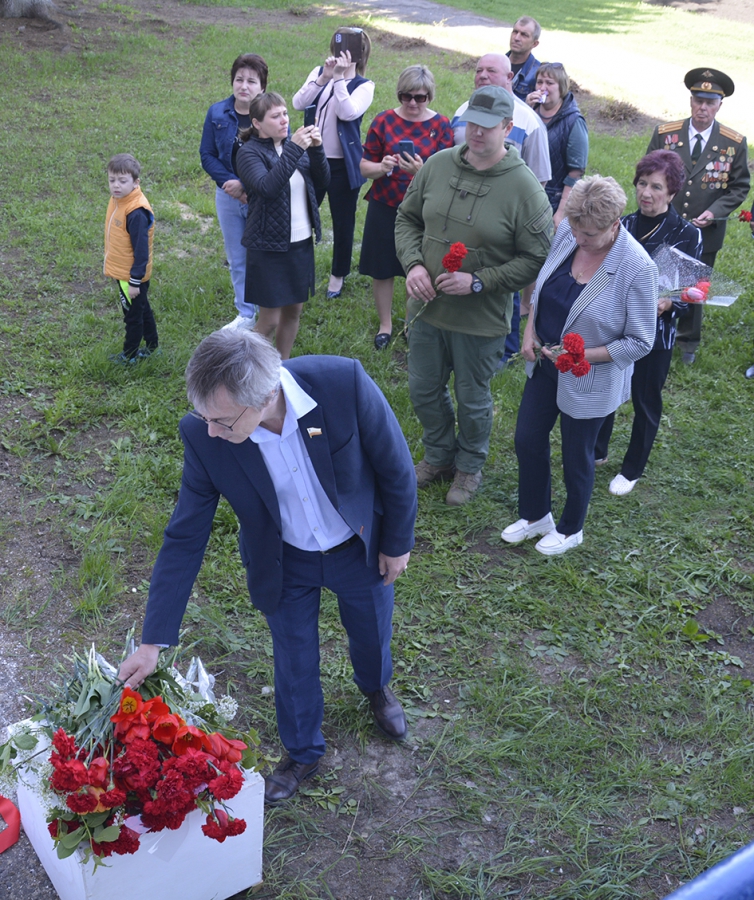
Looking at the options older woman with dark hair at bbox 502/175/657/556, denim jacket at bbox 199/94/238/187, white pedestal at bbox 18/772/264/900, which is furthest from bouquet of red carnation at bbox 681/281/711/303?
denim jacket at bbox 199/94/238/187

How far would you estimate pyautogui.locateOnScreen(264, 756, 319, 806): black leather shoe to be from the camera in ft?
10.2

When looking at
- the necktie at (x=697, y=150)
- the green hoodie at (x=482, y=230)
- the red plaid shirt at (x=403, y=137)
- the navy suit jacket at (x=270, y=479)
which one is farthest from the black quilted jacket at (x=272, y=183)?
the navy suit jacket at (x=270, y=479)

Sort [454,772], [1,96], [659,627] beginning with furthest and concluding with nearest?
[1,96], [659,627], [454,772]

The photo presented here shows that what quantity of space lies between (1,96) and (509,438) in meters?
9.78

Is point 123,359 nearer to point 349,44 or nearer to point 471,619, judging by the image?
point 349,44

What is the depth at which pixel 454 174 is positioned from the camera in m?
4.18

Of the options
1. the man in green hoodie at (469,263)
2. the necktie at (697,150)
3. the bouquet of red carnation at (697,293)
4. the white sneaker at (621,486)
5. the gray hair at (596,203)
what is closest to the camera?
the gray hair at (596,203)

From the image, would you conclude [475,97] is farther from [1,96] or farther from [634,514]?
[1,96]

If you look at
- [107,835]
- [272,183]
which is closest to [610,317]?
[272,183]

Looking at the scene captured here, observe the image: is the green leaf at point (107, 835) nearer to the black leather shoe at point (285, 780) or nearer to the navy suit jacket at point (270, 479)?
the navy suit jacket at point (270, 479)

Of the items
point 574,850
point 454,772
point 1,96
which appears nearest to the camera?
point 574,850

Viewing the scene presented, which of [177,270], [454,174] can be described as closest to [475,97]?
[454,174]

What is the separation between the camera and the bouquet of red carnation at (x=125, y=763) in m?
2.21

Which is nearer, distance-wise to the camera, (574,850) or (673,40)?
(574,850)
